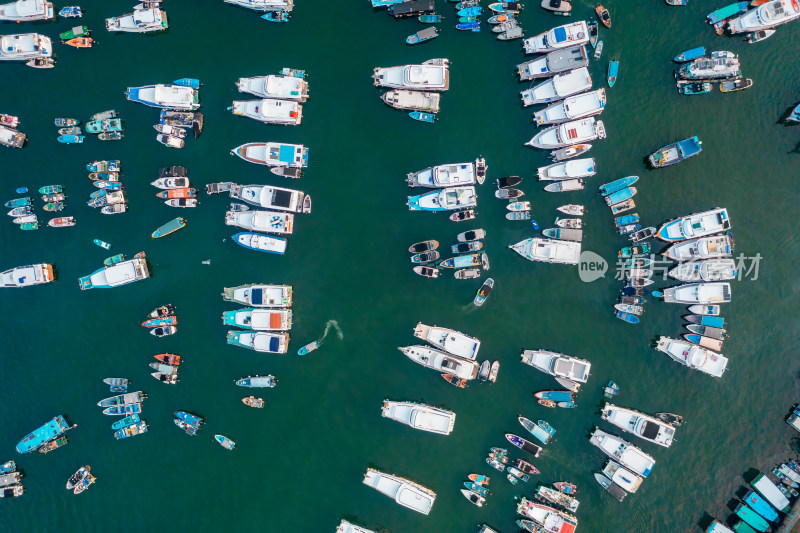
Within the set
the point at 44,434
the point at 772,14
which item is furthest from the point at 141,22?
the point at 772,14

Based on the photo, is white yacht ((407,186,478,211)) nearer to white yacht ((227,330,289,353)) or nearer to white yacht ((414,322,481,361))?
white yacht ((414,322,481,361))

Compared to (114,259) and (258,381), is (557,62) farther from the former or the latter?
(114,259)

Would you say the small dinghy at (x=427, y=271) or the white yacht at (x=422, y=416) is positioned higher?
the small dinghy at (x=427, y=271)

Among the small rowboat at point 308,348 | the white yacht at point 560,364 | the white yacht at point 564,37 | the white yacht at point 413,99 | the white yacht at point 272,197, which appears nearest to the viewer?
the white yacht at point 560,364

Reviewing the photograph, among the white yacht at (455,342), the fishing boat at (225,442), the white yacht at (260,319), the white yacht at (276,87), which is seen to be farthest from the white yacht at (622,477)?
the white yacht at (276,87)

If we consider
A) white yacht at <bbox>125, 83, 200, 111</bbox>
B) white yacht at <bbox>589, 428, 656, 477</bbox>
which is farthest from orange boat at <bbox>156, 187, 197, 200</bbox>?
white yacht at <bbox>589, 428, 656, 477</bbox>

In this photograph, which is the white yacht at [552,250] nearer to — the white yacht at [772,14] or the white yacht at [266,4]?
the white yacht at [772,14]

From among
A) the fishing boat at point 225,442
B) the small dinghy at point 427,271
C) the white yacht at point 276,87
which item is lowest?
the fishing boat at point 225,442
